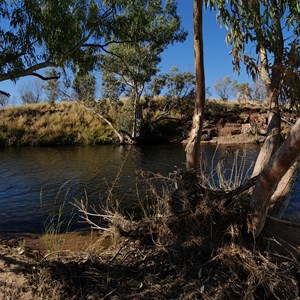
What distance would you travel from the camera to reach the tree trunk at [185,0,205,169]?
3795 mm

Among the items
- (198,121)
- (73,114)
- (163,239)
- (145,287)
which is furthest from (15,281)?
(73,114)

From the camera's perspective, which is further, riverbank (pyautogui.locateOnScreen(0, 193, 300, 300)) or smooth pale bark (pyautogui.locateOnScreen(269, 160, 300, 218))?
smooth pale bark (pyautogui.locateOnScreen(269, 160, 300, 218))

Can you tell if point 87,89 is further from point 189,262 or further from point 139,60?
point 189,262

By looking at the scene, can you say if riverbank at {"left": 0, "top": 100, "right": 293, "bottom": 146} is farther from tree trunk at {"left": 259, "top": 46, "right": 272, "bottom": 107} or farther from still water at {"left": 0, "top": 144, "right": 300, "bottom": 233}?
tree trunk at {"left": 259, "top": 46, "right": 272, "bottom": 107}

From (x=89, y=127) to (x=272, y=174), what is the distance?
25.6 metres

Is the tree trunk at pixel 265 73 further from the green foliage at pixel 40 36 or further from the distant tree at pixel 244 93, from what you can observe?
the green foliage at pixel 40 36

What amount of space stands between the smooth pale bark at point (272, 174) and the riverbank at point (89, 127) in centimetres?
2108

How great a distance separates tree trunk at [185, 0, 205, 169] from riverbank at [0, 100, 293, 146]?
66.8 ft

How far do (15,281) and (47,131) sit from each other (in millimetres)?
24527

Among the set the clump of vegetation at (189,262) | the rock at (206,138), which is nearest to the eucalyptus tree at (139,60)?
the rock at (206,138)

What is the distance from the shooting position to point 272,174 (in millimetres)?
2754

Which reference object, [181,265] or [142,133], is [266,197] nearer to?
[181,265]

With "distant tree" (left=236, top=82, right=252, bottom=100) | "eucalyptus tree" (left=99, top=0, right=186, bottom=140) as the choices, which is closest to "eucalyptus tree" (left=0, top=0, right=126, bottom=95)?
"distant tree" (left=236, top=82, right=252, bottom=100)

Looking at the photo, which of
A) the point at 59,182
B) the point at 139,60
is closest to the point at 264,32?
the point at 59,182
